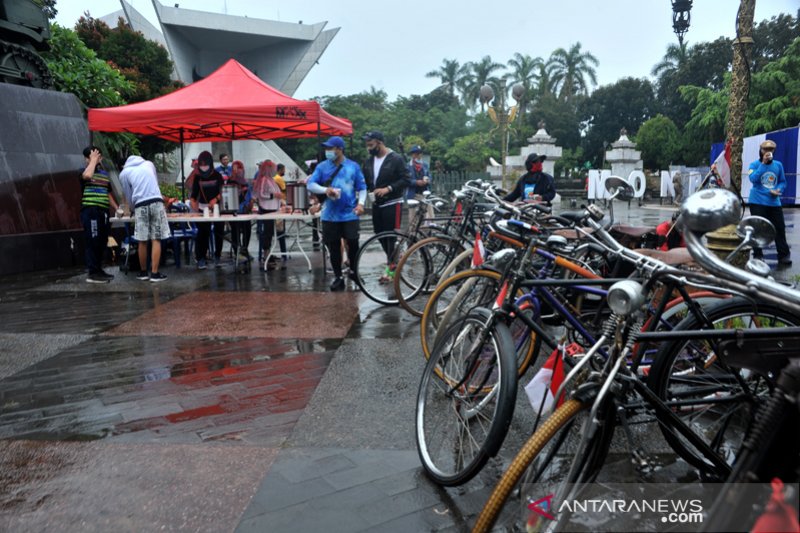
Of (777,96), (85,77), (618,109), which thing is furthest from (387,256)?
(618,109)

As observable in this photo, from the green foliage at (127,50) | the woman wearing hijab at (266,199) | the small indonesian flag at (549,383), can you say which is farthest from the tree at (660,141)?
the small indonesian flag at (549,383)

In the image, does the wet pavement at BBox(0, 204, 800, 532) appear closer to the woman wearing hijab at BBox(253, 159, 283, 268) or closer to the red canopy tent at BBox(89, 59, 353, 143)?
the woman wearing hijab at BBox(253, 159, 283, 268)

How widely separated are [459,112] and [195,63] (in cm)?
2301

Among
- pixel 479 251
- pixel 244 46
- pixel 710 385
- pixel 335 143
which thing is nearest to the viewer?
pixel 710 385

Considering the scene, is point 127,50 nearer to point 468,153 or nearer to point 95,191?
point 95,191

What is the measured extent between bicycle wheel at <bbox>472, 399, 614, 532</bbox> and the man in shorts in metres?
7.31

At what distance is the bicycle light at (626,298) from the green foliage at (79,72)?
13.3 m

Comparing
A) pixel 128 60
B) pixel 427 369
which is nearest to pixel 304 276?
pixel 427 369

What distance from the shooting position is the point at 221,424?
3748 mm

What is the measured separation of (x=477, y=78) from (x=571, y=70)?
355 inches

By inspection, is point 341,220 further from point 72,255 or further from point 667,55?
point 667,55

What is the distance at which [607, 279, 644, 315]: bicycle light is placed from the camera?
2.03 metres

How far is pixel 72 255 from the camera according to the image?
33.0ft

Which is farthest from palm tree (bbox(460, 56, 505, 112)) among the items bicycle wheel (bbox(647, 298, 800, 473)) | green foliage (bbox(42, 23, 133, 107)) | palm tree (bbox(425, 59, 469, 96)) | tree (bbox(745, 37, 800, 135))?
bicycle wheel (bbox(647, 298, 800, 473))
